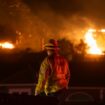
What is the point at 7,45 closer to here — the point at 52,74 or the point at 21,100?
the point at 52,74

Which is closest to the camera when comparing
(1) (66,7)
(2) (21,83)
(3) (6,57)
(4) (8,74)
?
(2) (21,83)

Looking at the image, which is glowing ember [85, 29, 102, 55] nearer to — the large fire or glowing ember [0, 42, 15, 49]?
the large fire

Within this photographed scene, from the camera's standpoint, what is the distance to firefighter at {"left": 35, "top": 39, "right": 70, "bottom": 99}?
759 centimetres

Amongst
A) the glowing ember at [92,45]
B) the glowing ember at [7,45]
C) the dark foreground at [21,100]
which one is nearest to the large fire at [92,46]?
the glowing ember at [92,45]

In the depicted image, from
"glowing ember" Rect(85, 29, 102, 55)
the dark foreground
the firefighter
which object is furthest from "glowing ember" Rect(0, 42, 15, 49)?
the dark foreground

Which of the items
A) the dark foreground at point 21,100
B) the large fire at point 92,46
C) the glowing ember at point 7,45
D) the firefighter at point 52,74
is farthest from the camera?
the glowing ember at point 7,45

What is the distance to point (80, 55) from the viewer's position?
26156mm

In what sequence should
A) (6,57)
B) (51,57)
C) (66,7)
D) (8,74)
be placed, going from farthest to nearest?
1. (66,7)
2. (6,57)
3. (8,74)
4. (51,57)

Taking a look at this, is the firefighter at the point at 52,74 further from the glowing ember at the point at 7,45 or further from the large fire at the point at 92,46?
the glowing ember at the point at 7,45

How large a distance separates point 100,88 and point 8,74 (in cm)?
445

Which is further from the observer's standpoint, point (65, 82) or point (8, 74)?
point (8, 74)

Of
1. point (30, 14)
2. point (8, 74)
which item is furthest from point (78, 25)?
point (8, 74)

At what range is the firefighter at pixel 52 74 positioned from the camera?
759 cm

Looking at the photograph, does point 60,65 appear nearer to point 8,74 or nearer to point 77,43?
point 8,74
